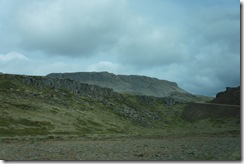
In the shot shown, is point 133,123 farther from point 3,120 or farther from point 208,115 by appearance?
point 3,120

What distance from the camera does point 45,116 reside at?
153 m

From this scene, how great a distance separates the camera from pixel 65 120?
15425 cm

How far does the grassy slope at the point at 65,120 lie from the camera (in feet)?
430

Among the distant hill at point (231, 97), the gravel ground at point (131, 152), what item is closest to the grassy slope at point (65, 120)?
the distant hill at point (231, 97)

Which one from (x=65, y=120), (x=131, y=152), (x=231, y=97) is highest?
(x=231, y=97)

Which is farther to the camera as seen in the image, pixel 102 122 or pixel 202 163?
pixel 102 122

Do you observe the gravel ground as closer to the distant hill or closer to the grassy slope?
the grassy slope

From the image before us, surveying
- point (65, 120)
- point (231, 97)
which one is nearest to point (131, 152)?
point (65, 120)

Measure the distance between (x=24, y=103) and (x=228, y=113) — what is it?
315 ft

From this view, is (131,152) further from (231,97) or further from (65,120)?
(231,97)

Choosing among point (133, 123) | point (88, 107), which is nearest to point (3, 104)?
point (88, 107)

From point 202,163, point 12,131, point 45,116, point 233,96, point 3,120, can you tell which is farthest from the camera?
point 233,96

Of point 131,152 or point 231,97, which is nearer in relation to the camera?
point 131,152

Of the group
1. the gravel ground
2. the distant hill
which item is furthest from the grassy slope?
the gravel ground
